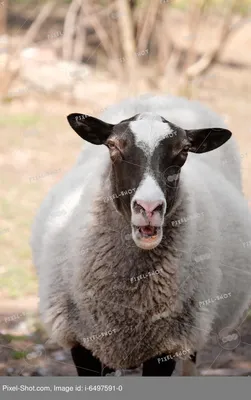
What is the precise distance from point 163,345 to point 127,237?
20.8 inches

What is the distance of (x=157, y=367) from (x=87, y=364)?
0.37 metres

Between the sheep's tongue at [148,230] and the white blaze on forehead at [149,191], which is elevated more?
the white blaze on forehead at [149,191]

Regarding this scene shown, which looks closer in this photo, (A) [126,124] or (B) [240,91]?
(A) [126,124]

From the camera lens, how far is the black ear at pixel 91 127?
347 centimetres

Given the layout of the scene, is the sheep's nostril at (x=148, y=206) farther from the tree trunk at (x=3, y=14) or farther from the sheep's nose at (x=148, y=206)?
the tree trunk at (x=3, y=14)

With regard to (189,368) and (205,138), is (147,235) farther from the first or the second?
(189,368)

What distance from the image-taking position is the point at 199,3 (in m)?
11.1

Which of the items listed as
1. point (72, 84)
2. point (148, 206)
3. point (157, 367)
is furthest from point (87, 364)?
point (72, 84)

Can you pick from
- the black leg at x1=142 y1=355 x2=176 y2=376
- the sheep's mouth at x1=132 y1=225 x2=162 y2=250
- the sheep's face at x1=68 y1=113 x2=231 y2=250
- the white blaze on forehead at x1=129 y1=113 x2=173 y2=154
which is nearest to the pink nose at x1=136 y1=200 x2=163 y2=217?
the sheep's face at x1=68 y1=113 x2=231 y2=250

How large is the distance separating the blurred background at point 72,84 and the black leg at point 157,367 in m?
1.51

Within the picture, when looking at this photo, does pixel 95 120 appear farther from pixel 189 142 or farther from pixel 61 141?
pixel 61 141

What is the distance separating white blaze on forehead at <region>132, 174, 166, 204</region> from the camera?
303 cm

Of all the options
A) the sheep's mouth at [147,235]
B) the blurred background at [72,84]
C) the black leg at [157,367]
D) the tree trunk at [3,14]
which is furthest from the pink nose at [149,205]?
the tree trunk at [3,14]
